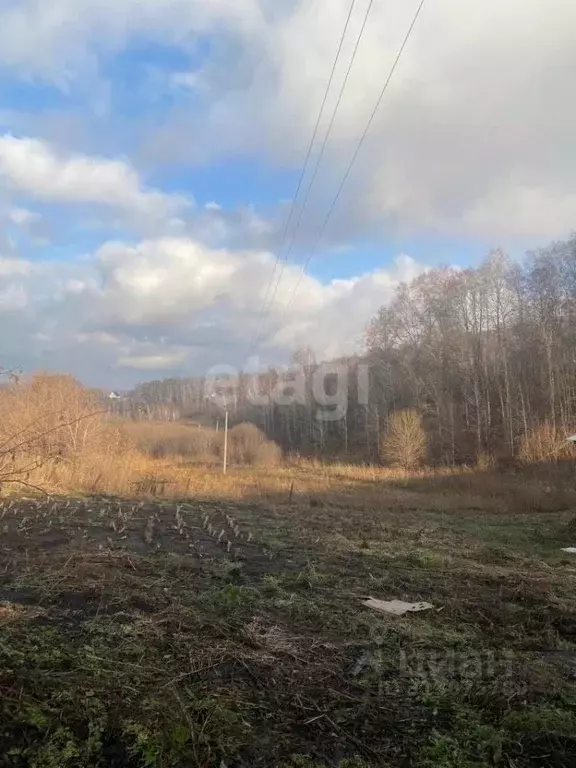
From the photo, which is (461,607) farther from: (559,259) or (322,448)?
(322,448)

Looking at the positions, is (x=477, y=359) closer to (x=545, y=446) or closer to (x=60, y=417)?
(x=545, y=446)

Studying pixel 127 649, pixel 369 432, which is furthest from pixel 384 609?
pixel 369 432

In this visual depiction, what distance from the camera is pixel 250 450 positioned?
164ft

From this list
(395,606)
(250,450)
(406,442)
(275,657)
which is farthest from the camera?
(250,450)

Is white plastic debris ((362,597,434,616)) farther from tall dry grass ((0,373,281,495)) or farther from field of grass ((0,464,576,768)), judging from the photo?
tall dry grass ((0,373,281,495))

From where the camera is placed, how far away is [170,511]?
1305 centimetres

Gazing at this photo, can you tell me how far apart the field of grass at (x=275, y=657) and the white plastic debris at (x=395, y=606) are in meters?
0.13

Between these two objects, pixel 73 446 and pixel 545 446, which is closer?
pixel 73 446

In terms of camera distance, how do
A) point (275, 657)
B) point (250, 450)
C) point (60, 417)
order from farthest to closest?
1. point (250, 450)
2. point (60, 417)
3. point (275, 657)

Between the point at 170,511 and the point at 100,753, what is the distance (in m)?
10.7

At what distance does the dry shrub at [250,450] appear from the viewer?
161ft

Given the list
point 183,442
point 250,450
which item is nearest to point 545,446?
point 250,450

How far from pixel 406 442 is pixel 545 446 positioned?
939 cm

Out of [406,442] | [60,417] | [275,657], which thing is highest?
[60,417]
